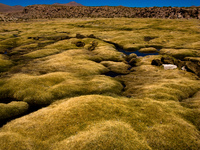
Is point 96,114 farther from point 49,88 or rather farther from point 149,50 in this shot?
point 149,50

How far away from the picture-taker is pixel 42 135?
57.3 ft

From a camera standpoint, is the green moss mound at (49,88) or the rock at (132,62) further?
the rock at (132,62)

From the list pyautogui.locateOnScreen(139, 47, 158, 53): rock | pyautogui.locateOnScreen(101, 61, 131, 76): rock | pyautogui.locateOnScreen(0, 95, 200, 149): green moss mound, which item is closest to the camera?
pyautogui.locateOnScreen(0, 95, 200, 149): green moss mound

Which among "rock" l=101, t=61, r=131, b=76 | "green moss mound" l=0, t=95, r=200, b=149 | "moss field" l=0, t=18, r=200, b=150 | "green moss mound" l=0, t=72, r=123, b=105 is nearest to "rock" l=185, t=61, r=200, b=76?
"moss field" l=0, t=18, r=200, b=150

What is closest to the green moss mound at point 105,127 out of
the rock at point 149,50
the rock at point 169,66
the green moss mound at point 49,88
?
the green moss mound at point 49,88

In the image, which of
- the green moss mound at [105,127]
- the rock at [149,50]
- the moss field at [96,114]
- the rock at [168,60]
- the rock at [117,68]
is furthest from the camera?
the rock at [149,50]

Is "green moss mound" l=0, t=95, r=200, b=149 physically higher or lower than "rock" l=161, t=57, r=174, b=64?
lower

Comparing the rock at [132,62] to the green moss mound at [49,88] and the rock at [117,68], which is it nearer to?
the rock at [117,68]

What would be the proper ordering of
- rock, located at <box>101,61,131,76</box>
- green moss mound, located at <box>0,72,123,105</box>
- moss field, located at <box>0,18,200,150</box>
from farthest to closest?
rock, located at <box>101,61,131,76</box> → green moss mound, located at <box>0,72,123,105</box> → moss field, located at <box>0,18,200,150</box>

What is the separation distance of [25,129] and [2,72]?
32281 mm

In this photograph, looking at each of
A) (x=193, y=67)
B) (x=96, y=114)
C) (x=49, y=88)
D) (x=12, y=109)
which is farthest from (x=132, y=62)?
(x=12, y=109)

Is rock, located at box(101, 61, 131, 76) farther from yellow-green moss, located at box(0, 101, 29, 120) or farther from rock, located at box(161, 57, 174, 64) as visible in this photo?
yellow-green moss, located at box(0, 101, 29, 120)

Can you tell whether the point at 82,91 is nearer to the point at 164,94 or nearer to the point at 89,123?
the point at 89,123

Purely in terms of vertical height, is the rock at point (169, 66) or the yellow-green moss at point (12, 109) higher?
the rock at point (169, 66)
